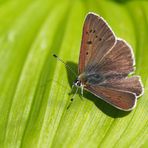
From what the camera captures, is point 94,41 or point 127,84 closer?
point 127,84

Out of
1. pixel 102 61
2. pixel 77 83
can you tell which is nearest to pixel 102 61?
pixel 102 61

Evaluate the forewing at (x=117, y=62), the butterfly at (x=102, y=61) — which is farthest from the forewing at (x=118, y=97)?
the forewing at (x=117, y=62)

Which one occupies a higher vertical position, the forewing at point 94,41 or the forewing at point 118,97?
the forewing at point 94,41

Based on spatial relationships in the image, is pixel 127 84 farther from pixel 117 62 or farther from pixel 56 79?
pixel 56 79

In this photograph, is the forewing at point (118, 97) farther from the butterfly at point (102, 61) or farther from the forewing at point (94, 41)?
the forewing at point (94, 41)

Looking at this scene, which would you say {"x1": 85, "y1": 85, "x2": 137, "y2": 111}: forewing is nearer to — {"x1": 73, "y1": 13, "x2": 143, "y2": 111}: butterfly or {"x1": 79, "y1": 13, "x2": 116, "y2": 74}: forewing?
{"x1": 73, "y1": 13, "x2": 143, "y2": 111}: butterfly

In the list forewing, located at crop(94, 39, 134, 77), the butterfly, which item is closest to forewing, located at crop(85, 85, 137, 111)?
the butterfly
